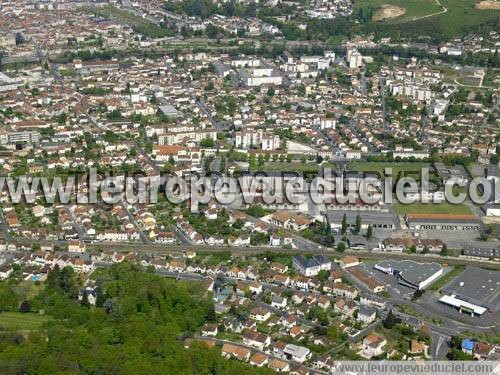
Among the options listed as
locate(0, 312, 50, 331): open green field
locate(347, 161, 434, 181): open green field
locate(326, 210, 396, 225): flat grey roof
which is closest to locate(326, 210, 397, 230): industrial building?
locate(326, 210, 396, 225): flat grey roof

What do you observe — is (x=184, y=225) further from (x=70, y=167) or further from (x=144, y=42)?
(x=144, y=42)

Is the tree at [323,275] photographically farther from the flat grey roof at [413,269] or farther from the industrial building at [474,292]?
the industrial building at [474,292]

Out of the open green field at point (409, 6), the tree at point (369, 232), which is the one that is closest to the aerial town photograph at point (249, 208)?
the tree at point (369, 232)

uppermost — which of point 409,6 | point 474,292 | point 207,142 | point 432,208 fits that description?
point 409,6

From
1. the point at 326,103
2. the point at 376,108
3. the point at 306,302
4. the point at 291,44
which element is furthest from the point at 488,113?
the point at 306,302

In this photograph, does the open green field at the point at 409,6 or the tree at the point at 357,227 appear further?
the open green field at the point at 409,6

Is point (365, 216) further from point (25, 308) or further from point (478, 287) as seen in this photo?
point (25, 308)

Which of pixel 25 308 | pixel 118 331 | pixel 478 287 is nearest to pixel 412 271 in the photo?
pixel 478 287
